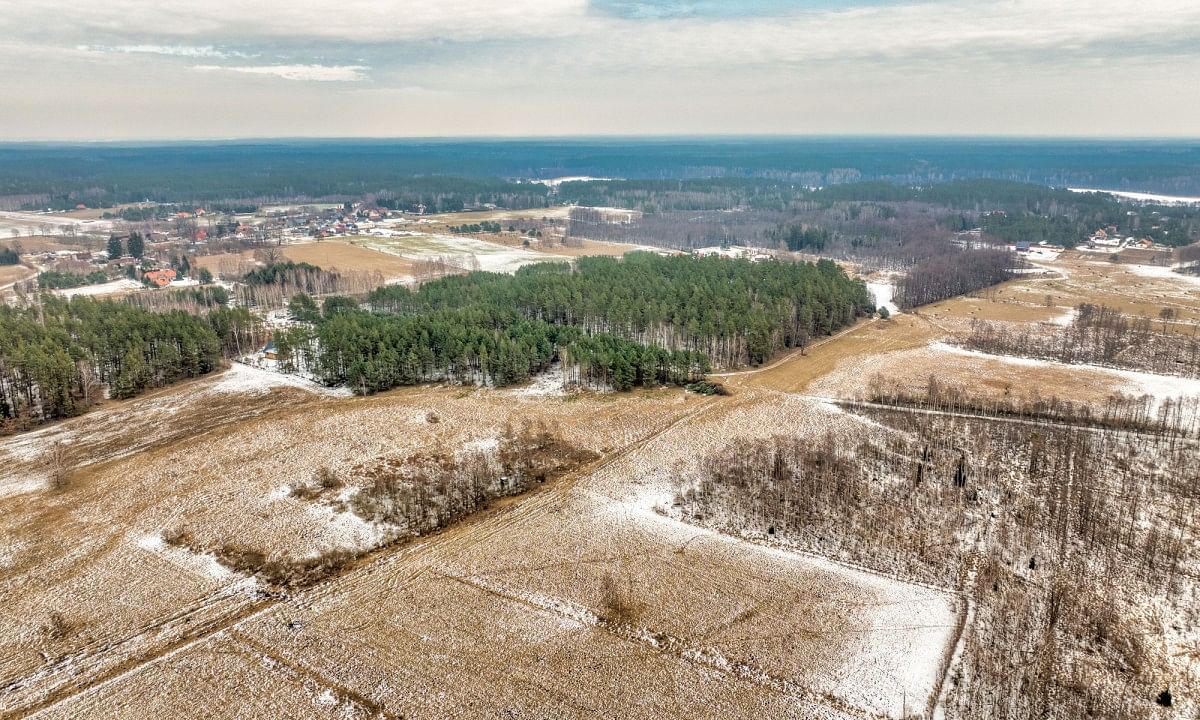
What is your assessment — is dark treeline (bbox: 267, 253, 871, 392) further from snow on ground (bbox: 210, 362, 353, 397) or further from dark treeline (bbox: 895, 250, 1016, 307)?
dark treeline (bbox: 895, 250, 1016, 307)

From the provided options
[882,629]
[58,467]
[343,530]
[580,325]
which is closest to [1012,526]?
[882,629]

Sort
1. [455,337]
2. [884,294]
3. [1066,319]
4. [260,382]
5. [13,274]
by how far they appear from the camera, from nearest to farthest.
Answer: [260,382], [455,337], [1066,319], [884,294], [13,274]

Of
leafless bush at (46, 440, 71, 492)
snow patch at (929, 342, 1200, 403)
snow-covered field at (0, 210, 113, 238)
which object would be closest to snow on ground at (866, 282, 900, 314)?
snow patch at (929, 342, 1200, 403)

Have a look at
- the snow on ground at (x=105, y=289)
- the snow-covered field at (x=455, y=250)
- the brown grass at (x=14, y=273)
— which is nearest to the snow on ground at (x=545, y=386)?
the snow-covered field at (x=455, y=250)

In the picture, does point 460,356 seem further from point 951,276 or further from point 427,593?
point 951,276

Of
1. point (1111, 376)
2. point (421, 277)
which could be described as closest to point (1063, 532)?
point (1111, 376)

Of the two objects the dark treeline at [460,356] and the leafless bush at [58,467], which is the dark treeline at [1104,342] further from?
the leafless bush at [58,467]
